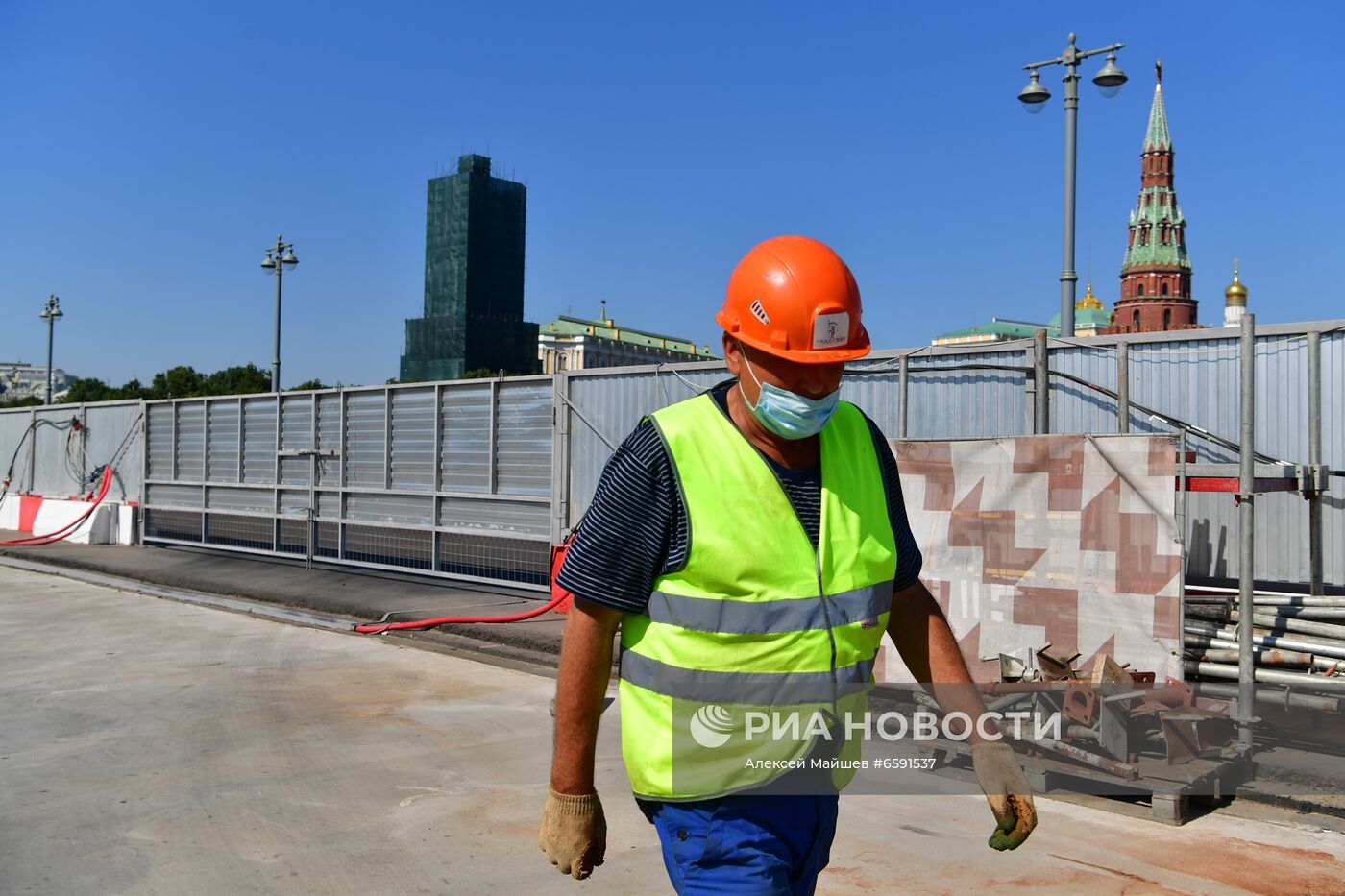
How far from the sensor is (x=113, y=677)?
9.52m

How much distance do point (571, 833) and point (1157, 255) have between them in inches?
5035

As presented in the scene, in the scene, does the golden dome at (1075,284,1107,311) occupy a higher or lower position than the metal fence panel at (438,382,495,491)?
higher

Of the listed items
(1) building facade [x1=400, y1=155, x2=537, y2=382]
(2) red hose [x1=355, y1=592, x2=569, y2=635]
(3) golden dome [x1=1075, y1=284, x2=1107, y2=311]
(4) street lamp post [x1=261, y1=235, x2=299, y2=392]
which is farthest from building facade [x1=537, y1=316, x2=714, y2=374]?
(2) red hose [x1=355, y1=592, x2=569, y2=635]

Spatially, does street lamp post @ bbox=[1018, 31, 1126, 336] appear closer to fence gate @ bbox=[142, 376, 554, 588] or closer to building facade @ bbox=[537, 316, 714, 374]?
fence gate @ bbox=[142, 376, 554, 588]

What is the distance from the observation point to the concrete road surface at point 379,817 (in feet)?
16.3

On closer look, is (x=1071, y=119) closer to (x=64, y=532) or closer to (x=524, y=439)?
(x=524, y=439)

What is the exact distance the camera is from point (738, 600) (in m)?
2.46

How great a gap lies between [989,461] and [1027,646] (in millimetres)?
1384

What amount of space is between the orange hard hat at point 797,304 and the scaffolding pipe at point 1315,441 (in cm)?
690

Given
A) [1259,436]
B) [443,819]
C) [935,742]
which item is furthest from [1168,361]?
[443,819]

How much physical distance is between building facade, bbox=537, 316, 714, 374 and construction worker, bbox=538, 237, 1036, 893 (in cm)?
11719

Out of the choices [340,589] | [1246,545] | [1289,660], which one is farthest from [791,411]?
[340,589]

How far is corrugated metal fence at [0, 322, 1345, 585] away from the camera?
912 centimetres

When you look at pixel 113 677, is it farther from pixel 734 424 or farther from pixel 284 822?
pixel 734 424
